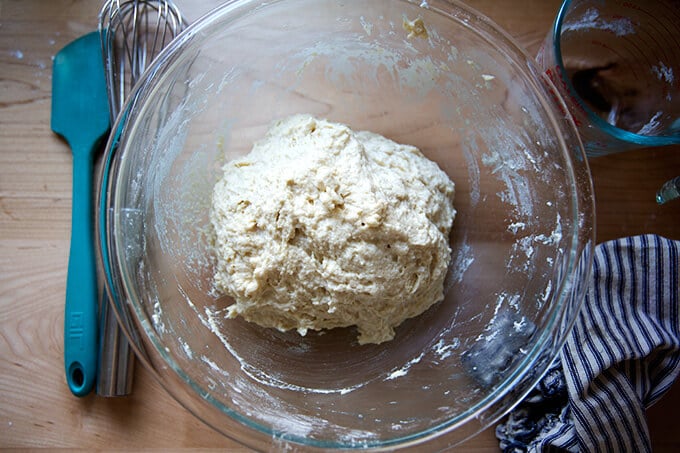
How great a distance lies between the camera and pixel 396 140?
1521mm

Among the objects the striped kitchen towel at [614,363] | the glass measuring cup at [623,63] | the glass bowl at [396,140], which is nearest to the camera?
the glass bowl at [396,140]

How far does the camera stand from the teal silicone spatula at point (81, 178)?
4.69 feet

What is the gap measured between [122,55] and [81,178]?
0.38 metres

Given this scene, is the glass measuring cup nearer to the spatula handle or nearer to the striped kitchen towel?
the striped kitchen towel

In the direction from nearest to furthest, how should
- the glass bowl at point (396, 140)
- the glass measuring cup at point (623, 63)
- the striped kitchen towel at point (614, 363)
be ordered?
the glass bowl at point (396, 140) < the striped kitchen towel at point (614, 363) < the glass measuring cup at point (623, 63)

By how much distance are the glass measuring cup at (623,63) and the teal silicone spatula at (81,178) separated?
128 cm

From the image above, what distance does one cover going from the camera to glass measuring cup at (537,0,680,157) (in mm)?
1485

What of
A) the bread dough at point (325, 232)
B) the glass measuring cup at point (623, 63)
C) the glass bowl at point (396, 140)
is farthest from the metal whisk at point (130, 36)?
the glass measuring cup at point (623, 63)

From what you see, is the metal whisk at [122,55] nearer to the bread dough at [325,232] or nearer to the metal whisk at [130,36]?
the metal whisk at [130,36]

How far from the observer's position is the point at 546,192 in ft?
4.42

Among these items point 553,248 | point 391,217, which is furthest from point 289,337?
point 553,248

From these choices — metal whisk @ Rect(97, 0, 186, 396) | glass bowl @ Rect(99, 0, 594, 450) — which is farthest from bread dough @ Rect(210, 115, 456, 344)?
metal whisk @ Rect(97, 0, 186, 396)

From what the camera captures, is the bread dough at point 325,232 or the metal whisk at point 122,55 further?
the metal whisk at point 122,55

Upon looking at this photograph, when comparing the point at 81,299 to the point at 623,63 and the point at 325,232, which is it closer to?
the point at 325,232
